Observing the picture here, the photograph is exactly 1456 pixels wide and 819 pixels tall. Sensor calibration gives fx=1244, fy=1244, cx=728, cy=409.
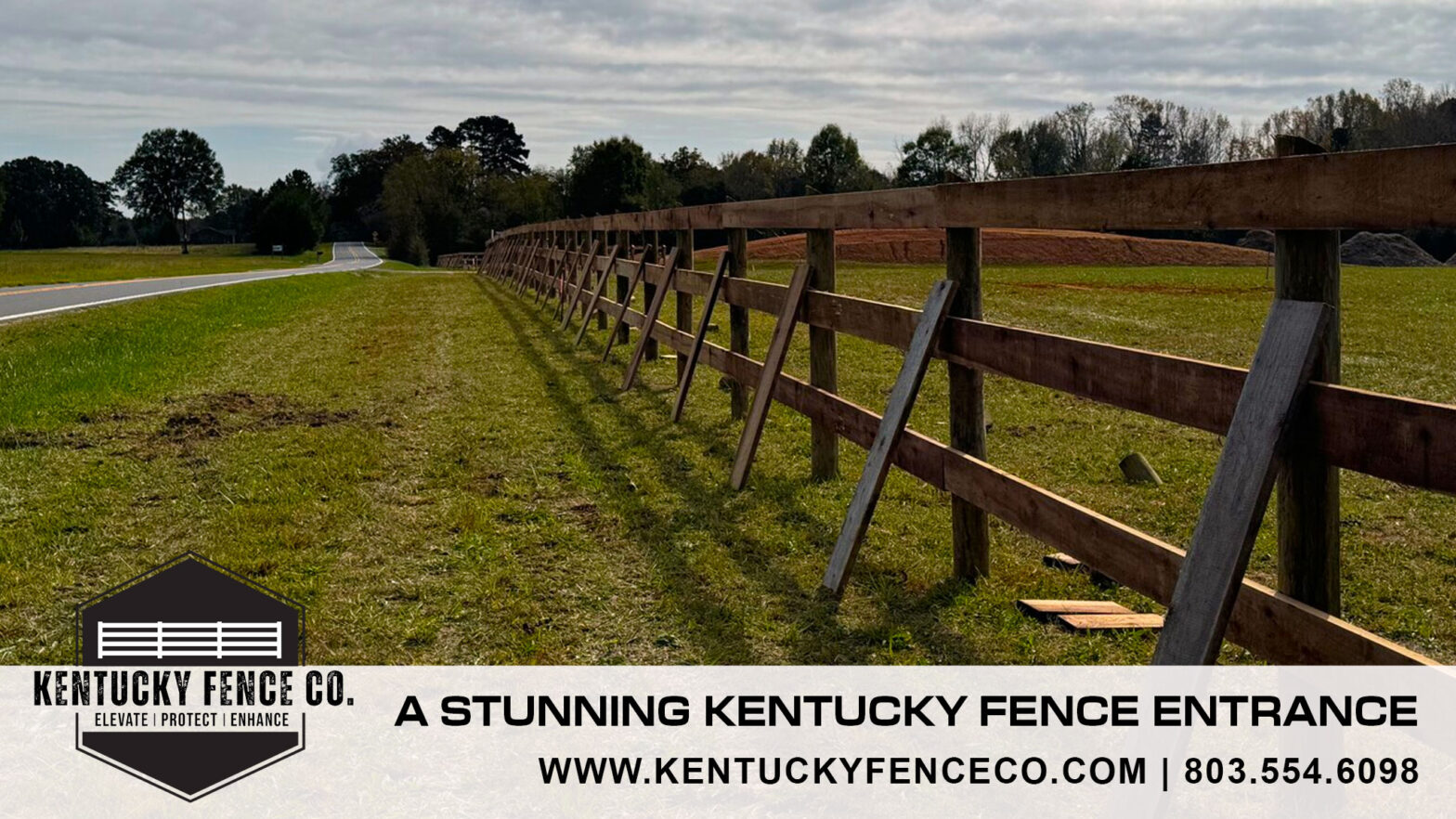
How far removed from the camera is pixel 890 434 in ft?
16.9

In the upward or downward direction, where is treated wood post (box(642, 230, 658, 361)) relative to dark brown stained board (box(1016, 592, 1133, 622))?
upward

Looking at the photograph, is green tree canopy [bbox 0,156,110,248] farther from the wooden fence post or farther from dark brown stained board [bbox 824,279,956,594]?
dark brown stained board [bbox 824,279,956,594]

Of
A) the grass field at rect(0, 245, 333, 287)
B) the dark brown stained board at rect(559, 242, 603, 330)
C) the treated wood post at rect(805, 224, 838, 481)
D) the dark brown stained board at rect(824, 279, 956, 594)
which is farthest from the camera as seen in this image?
the grass field at rect(0, 245, 333, 287)

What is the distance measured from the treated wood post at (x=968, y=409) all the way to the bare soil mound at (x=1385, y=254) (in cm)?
5531

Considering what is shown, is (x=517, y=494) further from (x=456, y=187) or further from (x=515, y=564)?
(x=456, y=187)

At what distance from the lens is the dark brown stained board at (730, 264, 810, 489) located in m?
6.96

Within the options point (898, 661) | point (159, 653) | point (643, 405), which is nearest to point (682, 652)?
point (898, 661)

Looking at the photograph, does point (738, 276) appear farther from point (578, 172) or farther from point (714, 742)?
point (578, 172)

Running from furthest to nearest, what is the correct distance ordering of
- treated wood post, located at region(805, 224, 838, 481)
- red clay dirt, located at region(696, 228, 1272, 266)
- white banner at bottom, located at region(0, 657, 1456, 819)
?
red clay dirt, located at region(696, 228, 1272, 266)
treated wood post, located at region(805, 224, 838, 481)
white banner at bottom, located at region(0, 657, 1456, 819)

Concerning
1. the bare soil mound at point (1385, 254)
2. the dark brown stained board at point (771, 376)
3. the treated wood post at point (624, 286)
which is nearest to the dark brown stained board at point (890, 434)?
the dark brown stained board at point (771, 376)

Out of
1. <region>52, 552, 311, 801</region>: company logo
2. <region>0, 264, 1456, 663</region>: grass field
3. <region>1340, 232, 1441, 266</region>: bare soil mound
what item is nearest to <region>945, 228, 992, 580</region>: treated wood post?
<region>0, 264, 1456, 663</region>: grass field

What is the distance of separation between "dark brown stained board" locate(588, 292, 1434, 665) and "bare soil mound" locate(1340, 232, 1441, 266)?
2180 inches

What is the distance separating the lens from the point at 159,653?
4.16 m

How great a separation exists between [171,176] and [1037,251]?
135423mm
